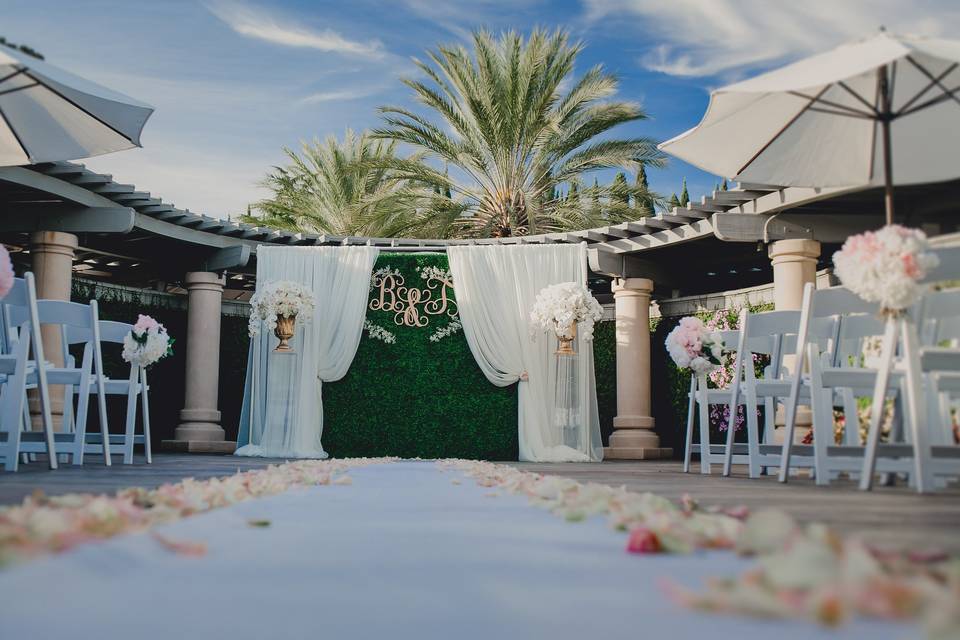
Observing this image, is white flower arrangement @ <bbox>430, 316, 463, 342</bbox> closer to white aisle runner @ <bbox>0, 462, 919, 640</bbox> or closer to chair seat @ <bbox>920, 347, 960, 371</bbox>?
chair seat @ <bbox>920, 347, 960, 371</bbox>

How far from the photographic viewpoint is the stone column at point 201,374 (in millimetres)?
10305

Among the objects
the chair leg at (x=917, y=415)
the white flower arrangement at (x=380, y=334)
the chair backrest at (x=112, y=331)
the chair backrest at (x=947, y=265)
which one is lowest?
the chair leg at (x=917, y=415)

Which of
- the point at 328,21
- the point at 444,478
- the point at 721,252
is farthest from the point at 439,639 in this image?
the point at 328,21

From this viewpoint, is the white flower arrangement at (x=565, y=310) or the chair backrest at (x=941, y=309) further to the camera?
the white flower arrangement at (x=565, y=310)

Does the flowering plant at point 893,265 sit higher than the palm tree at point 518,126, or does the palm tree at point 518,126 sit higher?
the palm tree at point 518,126

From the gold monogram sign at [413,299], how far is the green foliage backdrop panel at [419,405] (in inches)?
7.3

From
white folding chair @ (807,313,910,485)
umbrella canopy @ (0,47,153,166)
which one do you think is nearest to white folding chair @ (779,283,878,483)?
white folding chair @ (807,313,910,485)

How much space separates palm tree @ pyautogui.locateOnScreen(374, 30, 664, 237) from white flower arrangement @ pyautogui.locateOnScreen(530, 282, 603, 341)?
4.16 m

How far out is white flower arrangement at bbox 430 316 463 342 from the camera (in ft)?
Result: 33.8

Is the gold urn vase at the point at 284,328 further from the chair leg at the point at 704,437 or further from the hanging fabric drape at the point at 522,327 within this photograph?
the chair leg at the point at 704,437

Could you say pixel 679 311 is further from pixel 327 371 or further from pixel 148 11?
pixel 148 11

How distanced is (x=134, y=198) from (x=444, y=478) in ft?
19.1

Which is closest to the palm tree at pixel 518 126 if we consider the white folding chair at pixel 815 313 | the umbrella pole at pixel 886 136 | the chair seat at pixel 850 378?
the umbrella pole at pixel 886 136

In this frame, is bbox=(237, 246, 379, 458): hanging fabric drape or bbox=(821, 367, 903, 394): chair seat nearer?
bbox=(821, 367, 903, 394): chair seat
